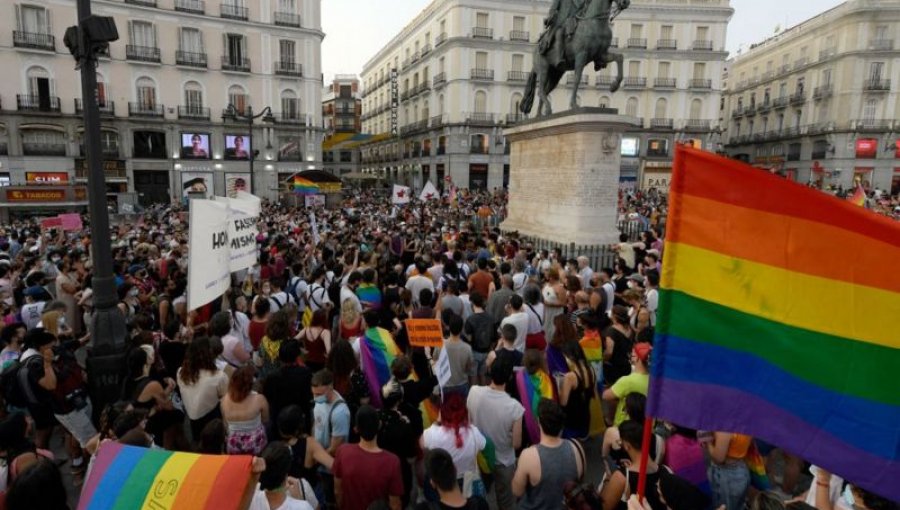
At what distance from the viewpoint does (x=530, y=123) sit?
52.7 feet

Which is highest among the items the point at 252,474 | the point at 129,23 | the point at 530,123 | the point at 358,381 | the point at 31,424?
the point at 129,23

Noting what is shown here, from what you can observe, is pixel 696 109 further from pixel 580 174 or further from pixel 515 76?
pixel 580 174

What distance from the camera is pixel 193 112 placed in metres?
38.7

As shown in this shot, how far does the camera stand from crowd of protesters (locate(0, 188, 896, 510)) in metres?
3.24

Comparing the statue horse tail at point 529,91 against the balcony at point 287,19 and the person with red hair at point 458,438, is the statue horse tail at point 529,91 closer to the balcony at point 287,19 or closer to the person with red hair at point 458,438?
the person with red hair at point 458,438

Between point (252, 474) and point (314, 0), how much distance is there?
4453cm

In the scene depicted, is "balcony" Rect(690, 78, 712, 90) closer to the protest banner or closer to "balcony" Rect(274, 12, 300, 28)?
"balcony" Rect(274, 12, 300, 28)

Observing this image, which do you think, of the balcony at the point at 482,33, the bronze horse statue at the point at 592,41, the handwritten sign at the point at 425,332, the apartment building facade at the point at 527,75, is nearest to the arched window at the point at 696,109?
the apartment building facade at the point at 527,75

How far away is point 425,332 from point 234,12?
41435 mm

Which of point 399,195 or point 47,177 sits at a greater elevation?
point 47,177

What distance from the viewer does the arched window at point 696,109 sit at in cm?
4906

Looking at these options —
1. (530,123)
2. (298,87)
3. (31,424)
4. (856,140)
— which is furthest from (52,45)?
(856,140)

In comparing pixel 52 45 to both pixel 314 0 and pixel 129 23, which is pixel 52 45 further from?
pixel 314 0

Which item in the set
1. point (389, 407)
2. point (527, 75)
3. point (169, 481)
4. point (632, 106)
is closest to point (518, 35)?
point (527, 75)
